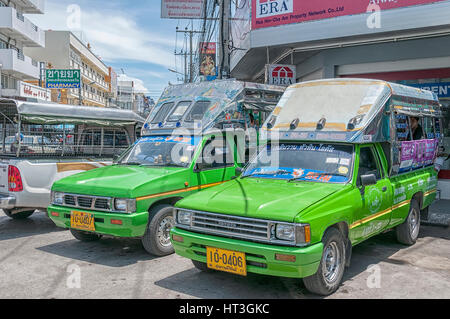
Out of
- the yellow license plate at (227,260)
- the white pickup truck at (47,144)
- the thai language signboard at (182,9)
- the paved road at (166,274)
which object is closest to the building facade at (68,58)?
the thai language signboard at (182,9)

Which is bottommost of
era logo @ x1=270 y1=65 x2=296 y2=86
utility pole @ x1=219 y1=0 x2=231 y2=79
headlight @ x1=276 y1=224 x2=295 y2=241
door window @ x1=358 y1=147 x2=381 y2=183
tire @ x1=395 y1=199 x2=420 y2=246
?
tire @ x1=395 y1=199 x2=420 y2=246

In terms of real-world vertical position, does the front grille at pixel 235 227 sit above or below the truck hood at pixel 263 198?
below

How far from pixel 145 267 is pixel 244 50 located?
31.4 feet

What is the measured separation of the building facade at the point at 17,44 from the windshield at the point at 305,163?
27.1 metres

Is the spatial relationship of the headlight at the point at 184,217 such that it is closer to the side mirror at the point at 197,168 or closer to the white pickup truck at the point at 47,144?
the side mirror at the point at 197,168

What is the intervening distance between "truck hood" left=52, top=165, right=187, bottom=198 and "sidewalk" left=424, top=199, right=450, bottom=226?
4.99 meters

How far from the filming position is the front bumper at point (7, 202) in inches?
286

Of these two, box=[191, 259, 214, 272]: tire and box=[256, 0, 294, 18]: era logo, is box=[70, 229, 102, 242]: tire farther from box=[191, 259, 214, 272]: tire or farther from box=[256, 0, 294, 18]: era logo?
box=[256, 0, 294, 18]: era logo

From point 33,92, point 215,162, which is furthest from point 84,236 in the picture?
point 33,92

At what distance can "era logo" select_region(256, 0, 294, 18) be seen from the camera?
37.4 ft

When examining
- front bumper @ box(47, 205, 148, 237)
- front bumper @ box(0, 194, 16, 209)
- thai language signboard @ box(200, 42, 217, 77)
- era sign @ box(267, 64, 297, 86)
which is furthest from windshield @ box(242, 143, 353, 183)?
thai language signboard @ box(200, 42, 217, 77)

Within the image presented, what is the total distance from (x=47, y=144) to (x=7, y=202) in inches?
83.9
